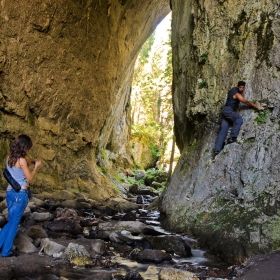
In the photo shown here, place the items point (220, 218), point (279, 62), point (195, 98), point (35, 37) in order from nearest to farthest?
point (220, 218) → point (279, 62) → point (195, 98) → point (35, 37)

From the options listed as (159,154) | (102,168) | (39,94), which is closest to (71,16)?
(39,94)

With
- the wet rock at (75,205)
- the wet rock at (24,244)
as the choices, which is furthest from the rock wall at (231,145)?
the wet rock at (24,244)

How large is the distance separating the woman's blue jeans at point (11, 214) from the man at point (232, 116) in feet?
17.1

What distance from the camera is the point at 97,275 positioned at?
13.1ft

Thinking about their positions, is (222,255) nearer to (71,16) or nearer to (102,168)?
(71,16)

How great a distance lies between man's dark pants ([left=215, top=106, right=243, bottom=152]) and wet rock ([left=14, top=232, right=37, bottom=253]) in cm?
502

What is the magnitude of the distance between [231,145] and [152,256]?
3589 millimetres

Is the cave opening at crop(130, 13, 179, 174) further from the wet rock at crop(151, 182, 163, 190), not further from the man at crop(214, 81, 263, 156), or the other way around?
the man at crop(214, 81, 263, 156)

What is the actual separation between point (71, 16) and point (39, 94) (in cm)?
366

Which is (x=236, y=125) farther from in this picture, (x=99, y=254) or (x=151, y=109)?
(x=151, y=109)

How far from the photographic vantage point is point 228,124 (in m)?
8.05

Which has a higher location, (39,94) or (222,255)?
(39,94)

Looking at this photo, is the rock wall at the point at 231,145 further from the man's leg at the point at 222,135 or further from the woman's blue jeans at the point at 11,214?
the woman's blue jeans at the point at 11,214

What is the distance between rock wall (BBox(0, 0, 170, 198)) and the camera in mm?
10648
